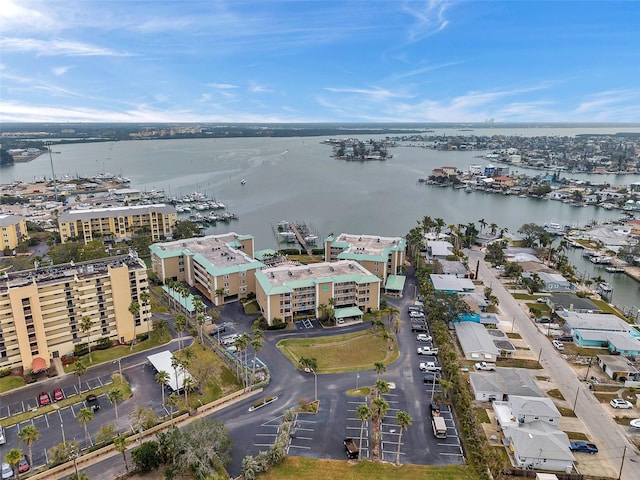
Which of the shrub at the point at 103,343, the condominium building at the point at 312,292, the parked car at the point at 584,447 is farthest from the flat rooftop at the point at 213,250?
the parked car at the point at 584,447

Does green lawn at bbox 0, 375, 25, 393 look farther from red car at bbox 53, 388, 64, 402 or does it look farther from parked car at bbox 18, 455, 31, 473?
parked car at bbox 18, 455, 31, 473

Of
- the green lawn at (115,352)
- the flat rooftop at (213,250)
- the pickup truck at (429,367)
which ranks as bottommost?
the pickup truck at (429,367)

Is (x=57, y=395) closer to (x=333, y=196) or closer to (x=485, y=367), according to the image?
(x=485, y=367)

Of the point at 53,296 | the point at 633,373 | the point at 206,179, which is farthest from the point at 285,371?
the point at 206,179

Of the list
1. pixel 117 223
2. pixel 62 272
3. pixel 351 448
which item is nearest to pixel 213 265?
pixel 62 272

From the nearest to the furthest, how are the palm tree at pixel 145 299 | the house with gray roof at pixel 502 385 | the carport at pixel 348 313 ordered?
the house with gray roof at pixel 502 385 < the palm tree at pixel 145 299 < the carport at pixel 348 313

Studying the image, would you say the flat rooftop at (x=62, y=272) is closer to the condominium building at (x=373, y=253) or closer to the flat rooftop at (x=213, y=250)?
the flat rooftop at (x=213, y=250)

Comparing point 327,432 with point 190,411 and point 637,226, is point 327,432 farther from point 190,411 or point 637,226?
point 637,226

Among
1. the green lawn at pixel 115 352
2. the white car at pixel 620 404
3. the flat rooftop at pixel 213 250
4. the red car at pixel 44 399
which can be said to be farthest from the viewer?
the flat rooftop at pixel 213 250
